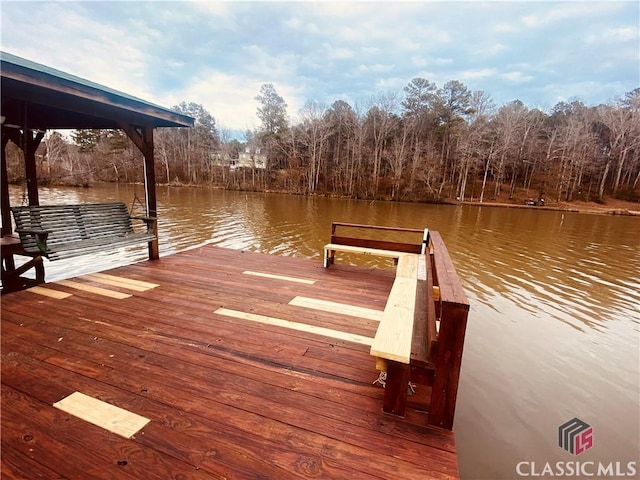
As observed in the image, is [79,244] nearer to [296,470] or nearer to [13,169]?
[296,470]

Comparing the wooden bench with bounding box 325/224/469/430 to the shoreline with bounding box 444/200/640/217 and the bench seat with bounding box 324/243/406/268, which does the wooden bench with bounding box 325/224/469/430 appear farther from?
the shoreline with bounding box 444/200/640/217

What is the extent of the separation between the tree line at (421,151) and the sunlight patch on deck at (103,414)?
89.1 feet

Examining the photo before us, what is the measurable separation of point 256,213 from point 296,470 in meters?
14.9

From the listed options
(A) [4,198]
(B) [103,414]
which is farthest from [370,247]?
(A) [4,198]

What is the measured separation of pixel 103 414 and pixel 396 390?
1550 mm

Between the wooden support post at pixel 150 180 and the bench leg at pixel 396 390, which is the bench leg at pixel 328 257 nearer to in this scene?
the wooden support post at pixel 150 180

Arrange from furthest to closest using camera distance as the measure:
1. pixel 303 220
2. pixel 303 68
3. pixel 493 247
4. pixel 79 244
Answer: pixel 303 68, pixel 303 220, pixel 493 247, pixel 79 244

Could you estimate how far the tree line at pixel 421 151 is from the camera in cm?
2808

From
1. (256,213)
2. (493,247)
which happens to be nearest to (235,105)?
(256,213)

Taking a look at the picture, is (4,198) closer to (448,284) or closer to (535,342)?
(448,284)

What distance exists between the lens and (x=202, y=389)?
5.84 feet

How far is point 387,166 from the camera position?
31578 millimetres

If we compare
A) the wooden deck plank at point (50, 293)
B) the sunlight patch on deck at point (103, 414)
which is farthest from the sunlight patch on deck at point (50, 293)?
the sunlight patch on deck at point (103, 414)

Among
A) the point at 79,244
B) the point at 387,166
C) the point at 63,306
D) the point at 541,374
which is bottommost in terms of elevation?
the point at 541,374
